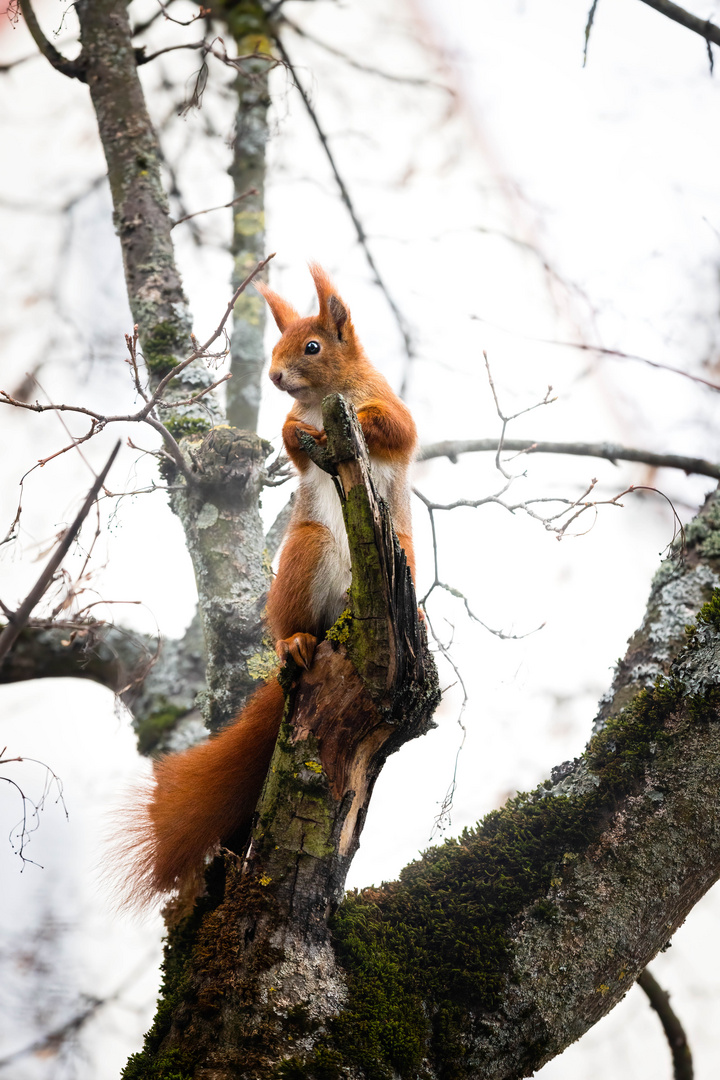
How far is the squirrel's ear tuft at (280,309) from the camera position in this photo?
2518 millimetres

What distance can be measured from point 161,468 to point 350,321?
0.80m

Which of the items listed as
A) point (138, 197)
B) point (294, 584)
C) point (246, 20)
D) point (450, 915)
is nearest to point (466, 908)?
point (450, 915)

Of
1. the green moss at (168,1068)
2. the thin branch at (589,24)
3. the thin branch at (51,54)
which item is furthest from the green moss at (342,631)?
the thin branch at (51,54)

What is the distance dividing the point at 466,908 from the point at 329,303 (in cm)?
168

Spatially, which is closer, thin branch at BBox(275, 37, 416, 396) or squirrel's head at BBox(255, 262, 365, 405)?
squirrel's head at BBox(255, 262, 365, 405)

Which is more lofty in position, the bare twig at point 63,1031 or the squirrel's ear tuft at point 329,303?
the squirrel's ear tuft at point 329,303

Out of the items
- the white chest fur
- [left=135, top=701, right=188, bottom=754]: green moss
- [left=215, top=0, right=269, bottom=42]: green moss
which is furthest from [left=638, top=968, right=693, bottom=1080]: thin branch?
[left=215, top=0, right=269, bottom=42]: green moss

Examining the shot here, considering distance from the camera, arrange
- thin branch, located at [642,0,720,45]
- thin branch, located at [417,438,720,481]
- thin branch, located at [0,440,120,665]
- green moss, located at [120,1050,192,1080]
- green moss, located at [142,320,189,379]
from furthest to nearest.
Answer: thin branch, located at [417,438,720,481]
green moss, located at [142,320,189,379]
thin branch, located at [642,0,720,45]
green moss, located at [120,1050,192,1080]
thin branch, located at [0,440,120,665]

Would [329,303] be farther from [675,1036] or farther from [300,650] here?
[675,1036]

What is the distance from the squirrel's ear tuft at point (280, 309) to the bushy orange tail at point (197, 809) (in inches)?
48.8

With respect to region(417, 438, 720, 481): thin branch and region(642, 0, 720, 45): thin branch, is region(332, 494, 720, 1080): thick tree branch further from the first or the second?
region(642, 0, 720, 45): thin branch

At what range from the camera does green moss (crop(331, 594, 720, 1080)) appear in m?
1.45

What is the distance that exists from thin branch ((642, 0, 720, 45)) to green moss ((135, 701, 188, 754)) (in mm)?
2734

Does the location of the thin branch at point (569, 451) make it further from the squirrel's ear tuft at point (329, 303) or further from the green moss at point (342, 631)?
the green moss at point (342, 631)
